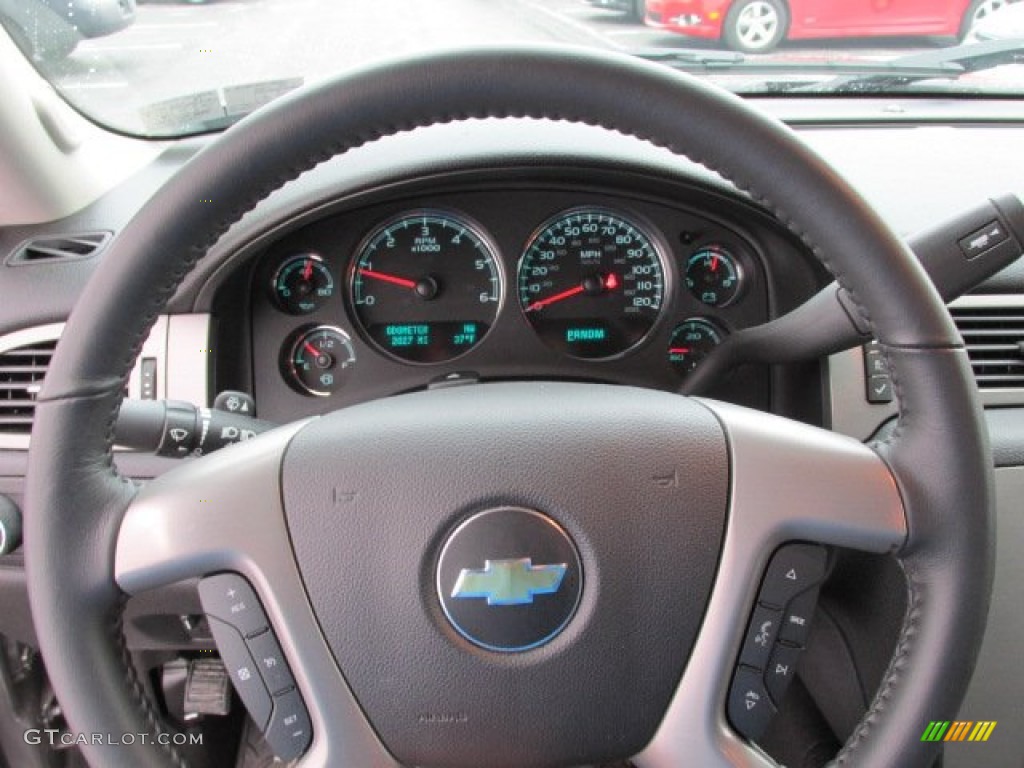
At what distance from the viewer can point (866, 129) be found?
→ 230 centimetres

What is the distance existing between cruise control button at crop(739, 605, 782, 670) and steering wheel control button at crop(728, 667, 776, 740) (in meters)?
0.01

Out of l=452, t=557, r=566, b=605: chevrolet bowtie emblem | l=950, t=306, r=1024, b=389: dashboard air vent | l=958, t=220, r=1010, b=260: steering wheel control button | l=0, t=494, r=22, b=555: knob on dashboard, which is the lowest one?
l=0, t=494, r=22, b=555: knob on dashboard

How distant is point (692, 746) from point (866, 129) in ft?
5.51

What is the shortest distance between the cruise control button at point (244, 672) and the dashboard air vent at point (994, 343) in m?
1.44

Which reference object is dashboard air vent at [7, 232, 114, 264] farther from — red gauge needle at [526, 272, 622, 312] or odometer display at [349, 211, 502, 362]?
red gauge needle at [526, 272, 622, 312]

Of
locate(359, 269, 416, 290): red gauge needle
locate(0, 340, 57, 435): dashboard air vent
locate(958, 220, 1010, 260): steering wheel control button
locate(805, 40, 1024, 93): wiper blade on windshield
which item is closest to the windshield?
locate(805, 40, 1024, 93): wiper blade on windshield

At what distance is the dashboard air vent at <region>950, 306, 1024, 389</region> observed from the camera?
190 cm

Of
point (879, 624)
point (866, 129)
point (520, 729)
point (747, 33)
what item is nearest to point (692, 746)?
point (520, 729)

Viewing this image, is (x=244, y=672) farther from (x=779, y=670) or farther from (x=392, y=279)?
(x=392, y=279)

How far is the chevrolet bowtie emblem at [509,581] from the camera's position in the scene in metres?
1.09

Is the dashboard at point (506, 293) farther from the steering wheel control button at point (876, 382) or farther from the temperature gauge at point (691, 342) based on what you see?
the steering wheel control button at point (876, 382)

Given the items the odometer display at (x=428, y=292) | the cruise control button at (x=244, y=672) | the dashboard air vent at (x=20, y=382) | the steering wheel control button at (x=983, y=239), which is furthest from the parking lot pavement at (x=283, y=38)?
the cruise control button at (x=244, y=672)

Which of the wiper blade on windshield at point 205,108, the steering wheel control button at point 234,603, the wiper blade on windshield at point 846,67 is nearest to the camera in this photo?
the steering wheel control button at point 234,603

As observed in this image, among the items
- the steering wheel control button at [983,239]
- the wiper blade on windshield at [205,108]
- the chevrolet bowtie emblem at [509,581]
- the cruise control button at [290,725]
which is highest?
the wiper blade on windshield at [205,108]
